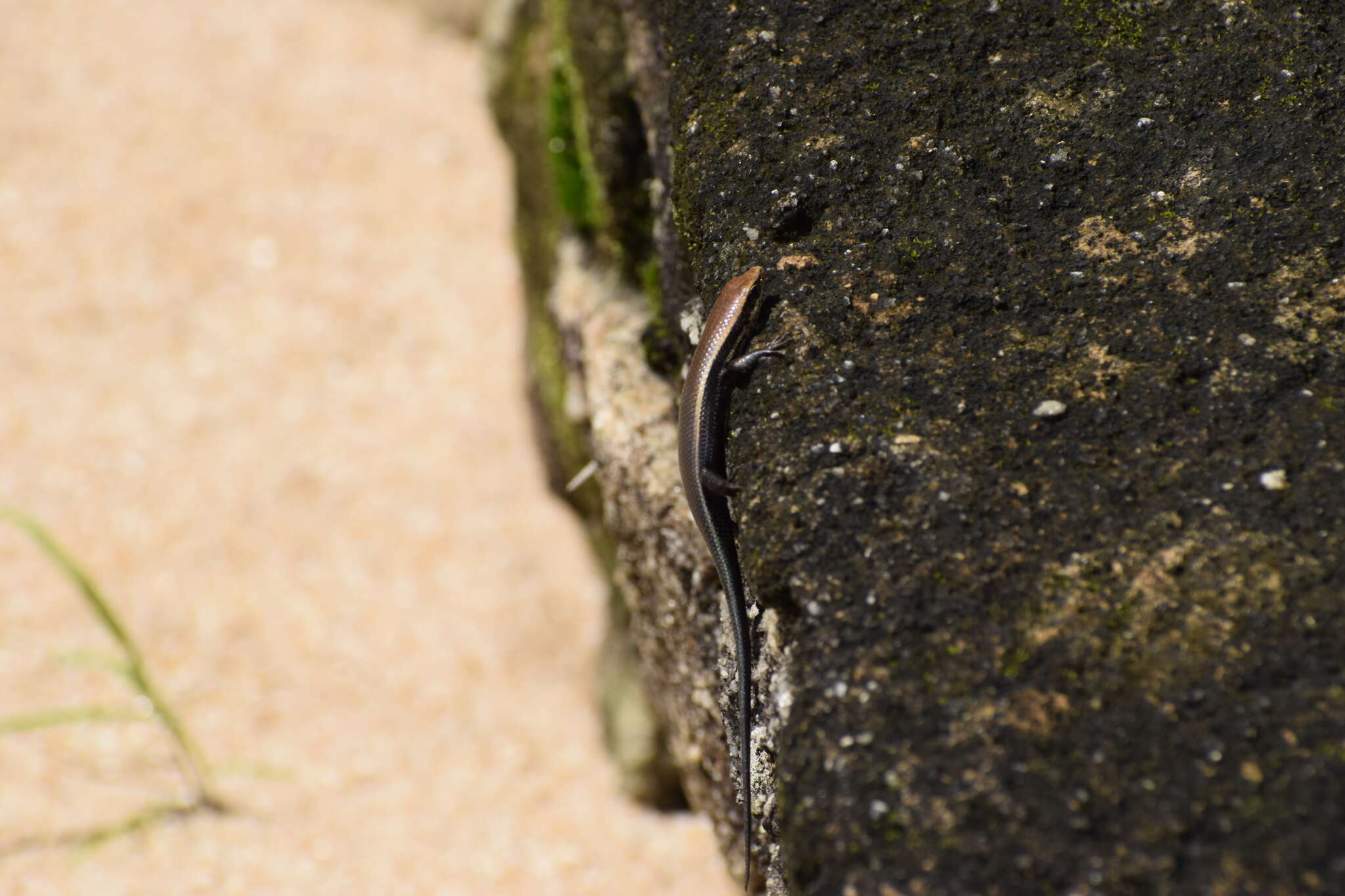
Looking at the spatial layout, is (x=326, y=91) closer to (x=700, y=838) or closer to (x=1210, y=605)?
(x=700, y=838)

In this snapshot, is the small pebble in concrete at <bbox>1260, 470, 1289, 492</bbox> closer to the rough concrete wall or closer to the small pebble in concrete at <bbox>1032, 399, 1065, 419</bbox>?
the rough concrete wall

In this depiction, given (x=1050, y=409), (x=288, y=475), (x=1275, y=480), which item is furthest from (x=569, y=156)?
(x=288, y=475)

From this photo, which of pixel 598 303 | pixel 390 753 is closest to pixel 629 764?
pixel 390 753

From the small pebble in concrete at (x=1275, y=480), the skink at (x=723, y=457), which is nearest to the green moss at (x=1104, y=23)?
the skink at (x=723, y=457)

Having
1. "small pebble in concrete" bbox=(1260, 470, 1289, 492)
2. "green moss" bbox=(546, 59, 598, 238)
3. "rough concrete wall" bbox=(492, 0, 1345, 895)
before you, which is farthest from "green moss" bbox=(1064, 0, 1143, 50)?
"green moss" bbox=(546, 59, 598, 238)

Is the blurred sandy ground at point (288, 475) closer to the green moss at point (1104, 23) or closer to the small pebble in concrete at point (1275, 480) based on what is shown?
the small pebble in concrete at point (1275, 480)

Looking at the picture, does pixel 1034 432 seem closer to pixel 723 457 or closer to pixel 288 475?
pixel 723 457
